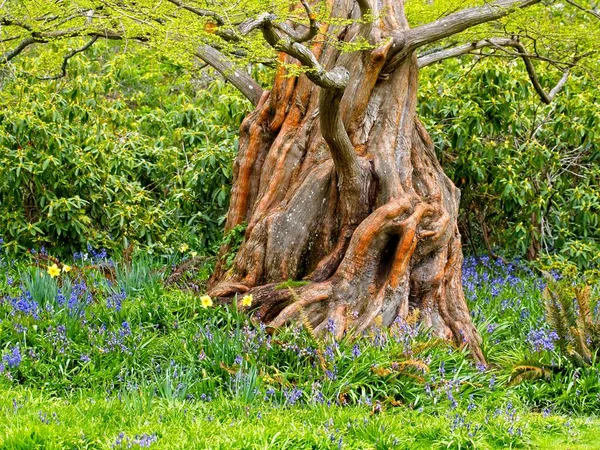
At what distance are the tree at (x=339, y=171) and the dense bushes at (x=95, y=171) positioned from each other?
4.86 feet

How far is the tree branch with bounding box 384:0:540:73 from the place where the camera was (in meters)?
6.42

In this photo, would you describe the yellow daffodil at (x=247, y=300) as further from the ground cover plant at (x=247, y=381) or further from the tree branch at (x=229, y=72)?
the tree branch at (x=229, y=72)

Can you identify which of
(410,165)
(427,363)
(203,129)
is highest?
(203,129)

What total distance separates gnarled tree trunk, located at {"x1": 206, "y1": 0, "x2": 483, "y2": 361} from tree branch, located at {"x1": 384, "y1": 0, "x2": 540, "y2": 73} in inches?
5.2

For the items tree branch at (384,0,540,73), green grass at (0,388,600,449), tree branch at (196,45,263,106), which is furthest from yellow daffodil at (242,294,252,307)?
tree branch at (196,45,263,106)

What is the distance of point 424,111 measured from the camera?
9.92 m

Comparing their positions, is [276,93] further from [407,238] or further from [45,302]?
[45,302]

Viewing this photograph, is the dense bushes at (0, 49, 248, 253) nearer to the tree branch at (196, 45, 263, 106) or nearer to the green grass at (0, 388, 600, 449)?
the tree branch at (196, 45, 263, 106)

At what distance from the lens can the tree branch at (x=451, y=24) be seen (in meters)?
6.42

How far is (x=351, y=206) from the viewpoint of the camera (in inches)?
257

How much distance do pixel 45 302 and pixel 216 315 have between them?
1397 millimetres

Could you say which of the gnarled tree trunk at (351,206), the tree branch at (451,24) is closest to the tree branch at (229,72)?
the gnarled tree trunk at (351,206)

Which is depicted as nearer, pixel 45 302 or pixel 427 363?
pixel 427 363

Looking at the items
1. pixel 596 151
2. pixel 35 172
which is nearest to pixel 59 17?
pixel 35 172
